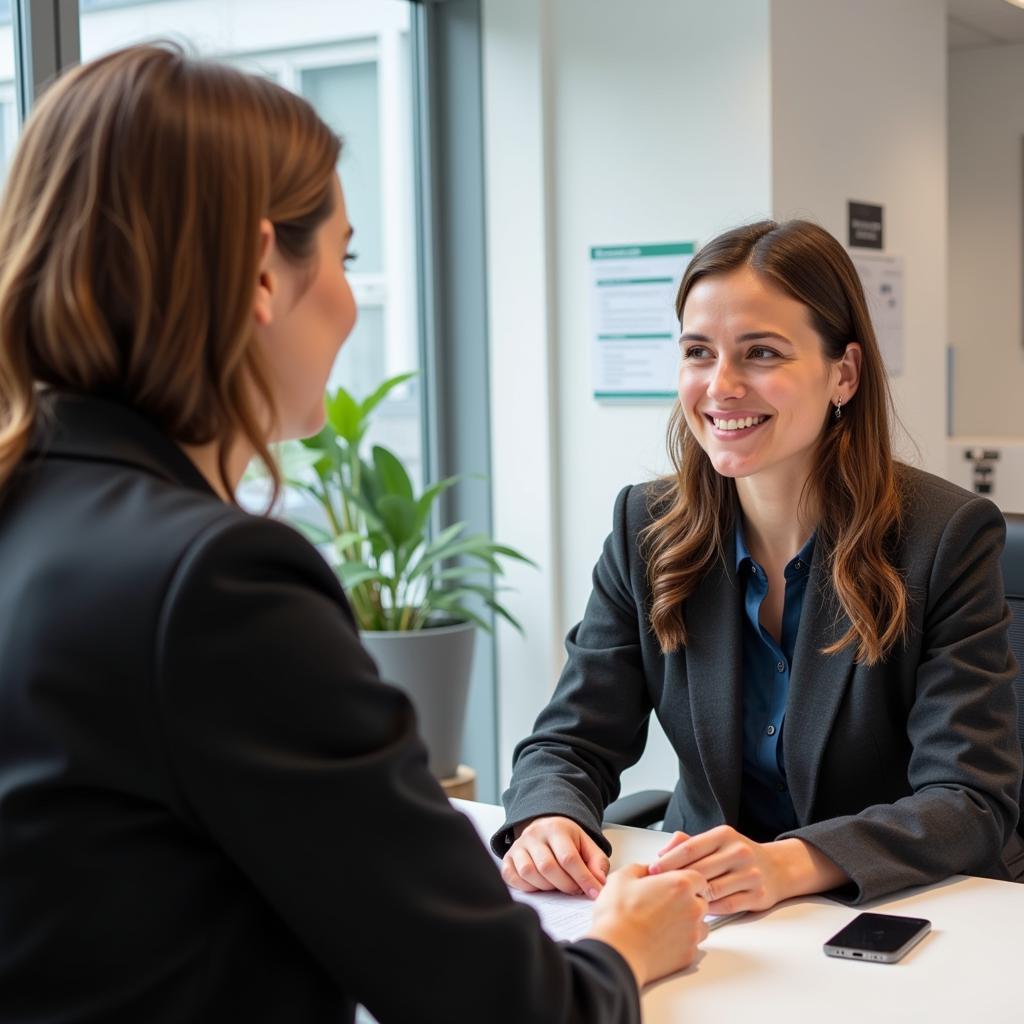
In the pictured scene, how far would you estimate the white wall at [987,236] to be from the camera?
18.7 ft

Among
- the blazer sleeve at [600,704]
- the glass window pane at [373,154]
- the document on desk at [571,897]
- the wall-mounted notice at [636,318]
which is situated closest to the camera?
the document on desk at [571,897]

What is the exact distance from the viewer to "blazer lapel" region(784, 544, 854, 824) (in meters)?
1.86

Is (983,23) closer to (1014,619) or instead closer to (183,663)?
(1014,619)

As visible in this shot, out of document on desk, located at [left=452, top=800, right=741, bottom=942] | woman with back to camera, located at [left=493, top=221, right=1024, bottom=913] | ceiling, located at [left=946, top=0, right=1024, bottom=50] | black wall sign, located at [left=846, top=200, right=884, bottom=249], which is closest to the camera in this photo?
document on desk, located at [left=452, top=800, right=741, bottom=942]

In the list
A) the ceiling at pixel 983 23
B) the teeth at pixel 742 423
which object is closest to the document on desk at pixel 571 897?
the teeth at pixel 742 423

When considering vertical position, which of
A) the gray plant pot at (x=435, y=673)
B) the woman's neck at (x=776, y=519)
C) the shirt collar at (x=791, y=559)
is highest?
the woman's neck at (x=776, y=519)

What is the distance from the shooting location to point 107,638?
0.82 metres

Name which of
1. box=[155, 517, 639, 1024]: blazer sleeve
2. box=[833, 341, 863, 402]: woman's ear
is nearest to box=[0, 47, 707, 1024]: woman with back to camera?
box=[155, 517, 639, 1024]: blazer sleeve

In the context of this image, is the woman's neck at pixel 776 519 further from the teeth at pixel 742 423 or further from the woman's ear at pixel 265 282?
the woman's ear at pixel 265 282

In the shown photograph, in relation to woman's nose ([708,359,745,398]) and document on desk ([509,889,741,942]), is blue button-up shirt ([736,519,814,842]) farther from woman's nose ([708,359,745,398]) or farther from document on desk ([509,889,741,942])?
document on desk ([509,889,741,942])

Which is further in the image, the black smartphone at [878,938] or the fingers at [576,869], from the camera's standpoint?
the fingers at [576,869]

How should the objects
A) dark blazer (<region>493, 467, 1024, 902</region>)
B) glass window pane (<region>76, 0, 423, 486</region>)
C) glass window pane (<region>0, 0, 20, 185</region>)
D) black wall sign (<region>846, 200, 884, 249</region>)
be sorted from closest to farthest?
1. dark blazer (<region>493, 467, 1024, 902</region>)
2. glass window pane (<region>0, 0, 20, 185</region>)
3. glass window pane (<region>76, 0, 423, 486</region>)
4. black wall sign (<region>846, 200, 884, 249</region>)

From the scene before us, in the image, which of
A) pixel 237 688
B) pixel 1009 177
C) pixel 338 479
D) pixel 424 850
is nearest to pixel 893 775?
pixel 424 850

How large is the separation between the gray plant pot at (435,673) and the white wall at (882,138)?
139 cm
